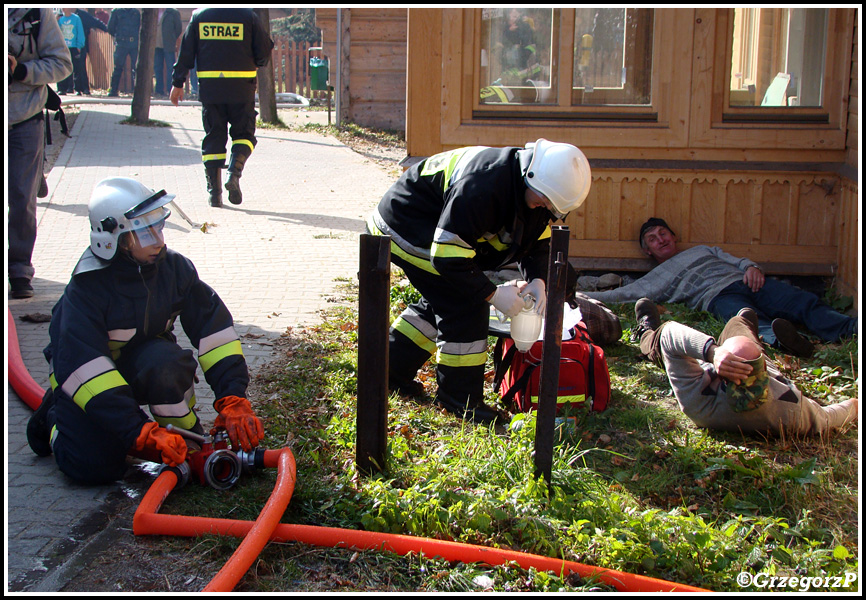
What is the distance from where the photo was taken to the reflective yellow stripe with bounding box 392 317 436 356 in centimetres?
449

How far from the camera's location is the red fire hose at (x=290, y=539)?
274 cm

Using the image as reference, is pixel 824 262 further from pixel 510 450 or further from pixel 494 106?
pixel 510 450

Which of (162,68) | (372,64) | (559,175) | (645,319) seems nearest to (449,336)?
(559,175)

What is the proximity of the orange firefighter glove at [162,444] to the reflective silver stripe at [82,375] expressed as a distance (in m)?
0.30

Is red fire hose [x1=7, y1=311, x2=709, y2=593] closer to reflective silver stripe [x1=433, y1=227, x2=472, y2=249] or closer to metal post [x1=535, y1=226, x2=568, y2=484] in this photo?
metal post [x1=535, y1=226, x2=568, y2=484]

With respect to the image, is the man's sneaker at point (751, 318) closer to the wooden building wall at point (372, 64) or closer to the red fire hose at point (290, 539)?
the red fire hose at point (290, 539)

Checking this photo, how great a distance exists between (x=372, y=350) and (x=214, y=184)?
657 centimetres

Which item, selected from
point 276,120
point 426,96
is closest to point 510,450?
point 426,96

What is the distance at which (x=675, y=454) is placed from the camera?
3.90m

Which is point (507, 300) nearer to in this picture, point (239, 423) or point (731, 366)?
point (731, 366)

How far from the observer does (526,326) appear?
411cm

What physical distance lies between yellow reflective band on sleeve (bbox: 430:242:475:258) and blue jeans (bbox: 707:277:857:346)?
8.96 ft

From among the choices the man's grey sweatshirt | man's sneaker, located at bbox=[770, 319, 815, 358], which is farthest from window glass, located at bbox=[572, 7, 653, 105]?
man's sneaker, located at bbox=[770, 319, 815, 358]

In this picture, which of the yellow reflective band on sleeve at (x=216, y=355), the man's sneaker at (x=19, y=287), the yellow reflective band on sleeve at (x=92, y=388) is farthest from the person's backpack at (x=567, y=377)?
the man's sneaker at (x=19, y=287)
